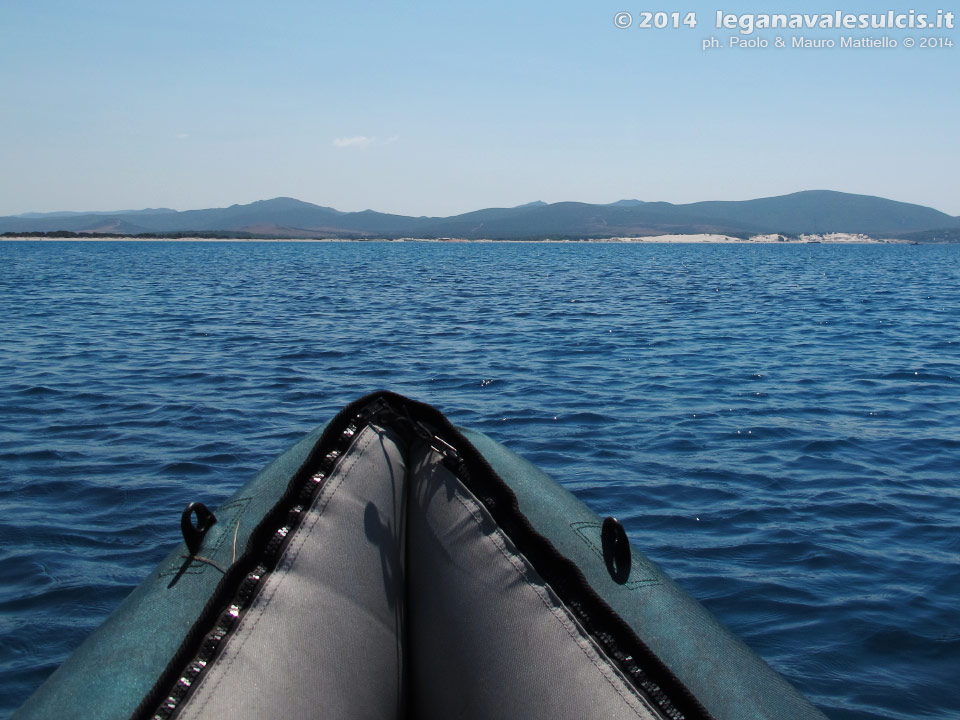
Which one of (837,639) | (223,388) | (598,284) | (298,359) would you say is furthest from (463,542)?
(598,284)

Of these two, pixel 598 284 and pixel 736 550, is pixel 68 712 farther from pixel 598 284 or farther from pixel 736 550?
pixel 598 284

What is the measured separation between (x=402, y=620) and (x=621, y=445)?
596 centimetres

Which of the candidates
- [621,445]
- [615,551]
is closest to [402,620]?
[615,551]

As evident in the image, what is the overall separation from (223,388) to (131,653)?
889 centimetres

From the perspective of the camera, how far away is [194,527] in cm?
267

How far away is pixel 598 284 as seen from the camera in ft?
118

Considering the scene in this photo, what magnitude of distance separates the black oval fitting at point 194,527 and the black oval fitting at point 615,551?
1283 mm

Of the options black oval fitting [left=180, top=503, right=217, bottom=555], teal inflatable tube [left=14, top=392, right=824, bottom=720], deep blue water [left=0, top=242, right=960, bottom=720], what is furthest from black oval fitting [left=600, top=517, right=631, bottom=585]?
deep blue water [left=0, top=242, right=960, bottom=720]

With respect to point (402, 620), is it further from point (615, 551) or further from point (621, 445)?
point (621, 445)

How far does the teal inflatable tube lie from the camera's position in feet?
6.45

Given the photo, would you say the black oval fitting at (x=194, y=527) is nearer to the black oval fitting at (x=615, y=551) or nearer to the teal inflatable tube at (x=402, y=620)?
the teal inflatable tube at (x=402, y=620)

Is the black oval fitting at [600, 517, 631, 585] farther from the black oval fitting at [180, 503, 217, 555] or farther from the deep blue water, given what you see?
the deep blue water

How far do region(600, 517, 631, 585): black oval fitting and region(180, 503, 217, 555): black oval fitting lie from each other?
50.5 inches

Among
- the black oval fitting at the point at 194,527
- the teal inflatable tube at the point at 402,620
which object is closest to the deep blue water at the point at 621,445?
the black oval fitting at the point at 194,527
